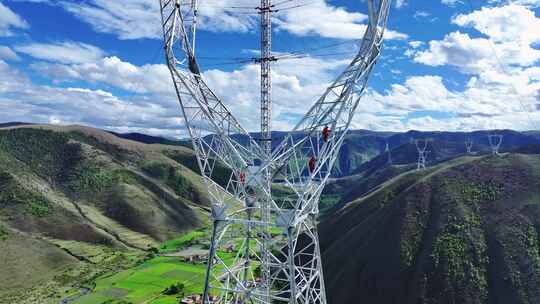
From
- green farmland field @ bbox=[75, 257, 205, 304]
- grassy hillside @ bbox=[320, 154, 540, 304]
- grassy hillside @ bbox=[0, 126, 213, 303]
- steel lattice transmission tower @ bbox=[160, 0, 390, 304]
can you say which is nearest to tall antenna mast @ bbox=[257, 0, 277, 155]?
steel lattice transmission tower @ bbox=[160, 0, 390, 304]

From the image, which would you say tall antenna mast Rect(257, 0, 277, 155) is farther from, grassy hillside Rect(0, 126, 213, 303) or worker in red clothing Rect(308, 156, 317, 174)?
grassy hillside Rect(0, 126, 213, 303)

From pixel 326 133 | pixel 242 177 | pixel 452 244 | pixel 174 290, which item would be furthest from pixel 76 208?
pixel 326 133

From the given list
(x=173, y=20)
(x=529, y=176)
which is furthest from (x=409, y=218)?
(x=173, y=20)

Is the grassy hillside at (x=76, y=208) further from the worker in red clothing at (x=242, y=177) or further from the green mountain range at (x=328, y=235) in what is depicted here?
the worker in red clothing at (x=242, y=177)

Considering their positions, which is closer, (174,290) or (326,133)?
(326,133)

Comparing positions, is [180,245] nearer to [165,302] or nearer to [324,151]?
[165,302]

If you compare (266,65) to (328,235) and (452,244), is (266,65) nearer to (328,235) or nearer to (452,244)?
(452,244)
